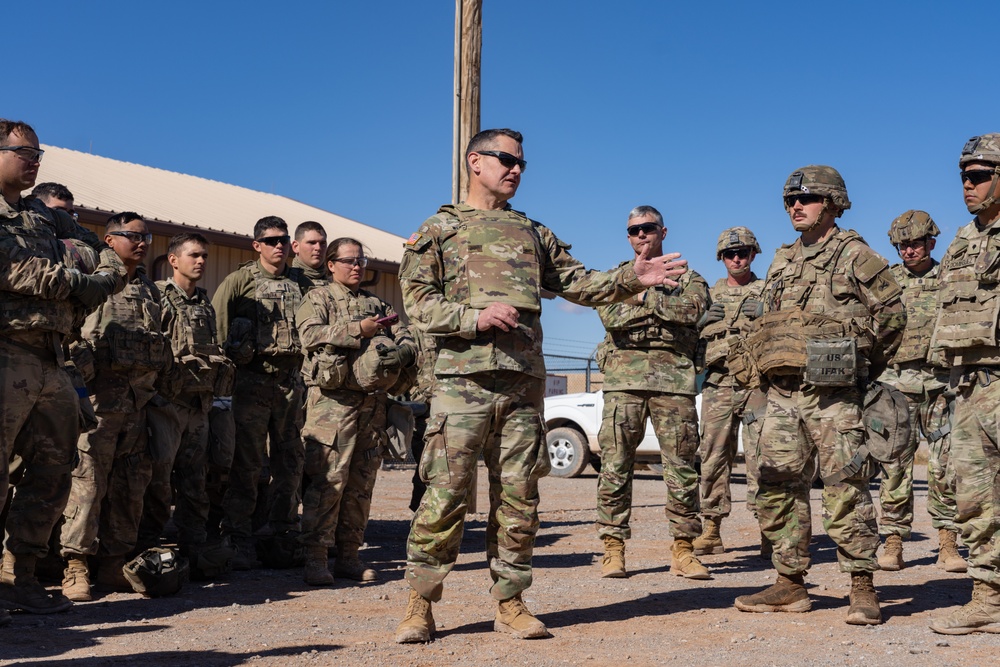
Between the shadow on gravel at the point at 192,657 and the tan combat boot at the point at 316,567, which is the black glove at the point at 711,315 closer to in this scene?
the tan combat boot at the point at 316,567

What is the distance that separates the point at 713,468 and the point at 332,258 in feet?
13.0

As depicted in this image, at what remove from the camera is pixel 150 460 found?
23.7 ft

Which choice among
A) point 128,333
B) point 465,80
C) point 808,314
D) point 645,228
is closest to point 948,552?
point 808,314

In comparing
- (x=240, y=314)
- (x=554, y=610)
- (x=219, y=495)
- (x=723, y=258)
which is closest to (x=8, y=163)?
(x=240, y=314)

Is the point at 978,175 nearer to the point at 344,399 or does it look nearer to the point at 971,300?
the point at 971,300

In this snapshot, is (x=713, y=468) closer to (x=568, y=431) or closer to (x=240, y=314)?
(x=240, y=314)

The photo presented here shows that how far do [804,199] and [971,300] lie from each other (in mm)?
1084

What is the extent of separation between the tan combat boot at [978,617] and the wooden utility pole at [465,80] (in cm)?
690

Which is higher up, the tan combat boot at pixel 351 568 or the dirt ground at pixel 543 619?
the tan combat boot at pixel 351 568

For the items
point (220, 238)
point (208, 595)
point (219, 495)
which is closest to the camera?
point (208, 595)

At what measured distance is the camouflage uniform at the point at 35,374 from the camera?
5.80 meters

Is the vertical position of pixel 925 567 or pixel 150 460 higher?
pixel 150 460

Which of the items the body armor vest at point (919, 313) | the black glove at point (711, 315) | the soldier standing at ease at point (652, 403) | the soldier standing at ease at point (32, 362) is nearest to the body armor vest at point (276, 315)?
the soldier standing at ease at point (32, 362)

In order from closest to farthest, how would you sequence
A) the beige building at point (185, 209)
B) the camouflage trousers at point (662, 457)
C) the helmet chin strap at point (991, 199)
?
the helmet chin strap at point (991, 199) < the camouflage trousers at point (662, 457) < the beige building at point (185, 209)
